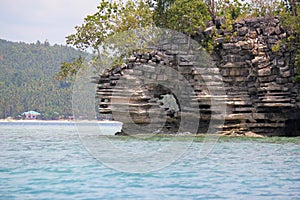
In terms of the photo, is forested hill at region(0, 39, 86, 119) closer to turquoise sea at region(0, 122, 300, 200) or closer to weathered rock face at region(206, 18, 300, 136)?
weathered rock face at region(206, 18, 300, 136)

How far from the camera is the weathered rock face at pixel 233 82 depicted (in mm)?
23016

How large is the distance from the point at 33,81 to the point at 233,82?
68169 millimetres

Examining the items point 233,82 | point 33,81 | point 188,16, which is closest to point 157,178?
point 233,82

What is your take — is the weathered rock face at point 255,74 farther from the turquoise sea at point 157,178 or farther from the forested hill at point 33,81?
the forested hill at point 33,81

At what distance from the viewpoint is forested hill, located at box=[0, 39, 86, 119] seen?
270 feet

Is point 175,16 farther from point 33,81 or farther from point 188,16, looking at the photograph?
point 33,81

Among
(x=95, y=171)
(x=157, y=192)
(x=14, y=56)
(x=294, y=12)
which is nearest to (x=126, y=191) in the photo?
(x=157, y=192)

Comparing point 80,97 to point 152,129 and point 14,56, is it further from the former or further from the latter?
point 14,56

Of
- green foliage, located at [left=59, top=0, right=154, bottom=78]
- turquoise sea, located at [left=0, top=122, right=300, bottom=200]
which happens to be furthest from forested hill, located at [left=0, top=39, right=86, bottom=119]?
turquoise sea, located at [left=0, top=122, right=300, bottom=200]

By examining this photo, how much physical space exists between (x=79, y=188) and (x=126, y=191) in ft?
2.58

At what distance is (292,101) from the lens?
22.7 meters

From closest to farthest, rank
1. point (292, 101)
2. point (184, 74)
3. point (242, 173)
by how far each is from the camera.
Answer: point (242, 173)
point (292, 101)
point (184, 74)

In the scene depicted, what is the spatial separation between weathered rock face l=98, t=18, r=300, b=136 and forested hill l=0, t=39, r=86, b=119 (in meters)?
46.7

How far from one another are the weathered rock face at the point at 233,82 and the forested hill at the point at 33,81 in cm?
4670
